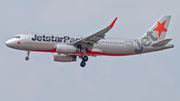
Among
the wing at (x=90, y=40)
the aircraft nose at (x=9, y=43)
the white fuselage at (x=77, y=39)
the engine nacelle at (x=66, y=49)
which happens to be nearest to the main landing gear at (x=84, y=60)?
the white fuselage at (x=77, y=39)

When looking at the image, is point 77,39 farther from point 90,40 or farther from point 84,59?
point 84,59

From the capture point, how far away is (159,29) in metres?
53.6

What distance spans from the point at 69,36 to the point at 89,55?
4.32 metres

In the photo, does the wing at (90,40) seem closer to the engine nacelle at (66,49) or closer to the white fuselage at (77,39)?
the engine nacelle at (66,49)

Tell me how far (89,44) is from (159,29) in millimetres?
12571

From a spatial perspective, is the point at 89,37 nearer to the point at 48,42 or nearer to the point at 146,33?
the point at 48,42

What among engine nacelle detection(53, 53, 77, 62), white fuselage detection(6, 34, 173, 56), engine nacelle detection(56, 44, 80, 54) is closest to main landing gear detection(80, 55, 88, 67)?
white fuselage detection(6, 34, 173, 56)

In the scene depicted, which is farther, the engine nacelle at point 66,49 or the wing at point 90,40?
the engine nacelle at point 66,49

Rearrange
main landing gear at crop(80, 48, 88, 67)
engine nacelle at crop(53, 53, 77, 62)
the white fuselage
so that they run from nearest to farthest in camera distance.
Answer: the white fuselage → main landing gear at crop(80, 48, 88, 67) → engine nacelle at crop(53, 53, 77, 62)

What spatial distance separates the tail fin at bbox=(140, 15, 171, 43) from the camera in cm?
5303

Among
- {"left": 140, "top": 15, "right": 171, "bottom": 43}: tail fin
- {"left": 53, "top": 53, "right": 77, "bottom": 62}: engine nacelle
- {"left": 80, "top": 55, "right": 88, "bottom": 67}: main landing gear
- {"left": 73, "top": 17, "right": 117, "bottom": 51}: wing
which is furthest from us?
{"left": 140, "top": 15, "right": 171, "bottom": 43}: tail fin

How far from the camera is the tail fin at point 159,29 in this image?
5303cm

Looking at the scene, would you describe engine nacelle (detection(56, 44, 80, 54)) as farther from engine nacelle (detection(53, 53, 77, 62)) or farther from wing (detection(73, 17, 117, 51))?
engine nacelle (detection(53, 53, 77, 62))

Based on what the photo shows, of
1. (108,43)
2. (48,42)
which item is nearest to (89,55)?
(108,43)
